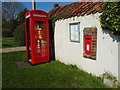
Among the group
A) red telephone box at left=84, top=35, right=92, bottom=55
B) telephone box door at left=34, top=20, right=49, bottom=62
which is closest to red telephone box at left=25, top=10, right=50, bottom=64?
telephone box door at left=34, top=20, right=49, bottom=62

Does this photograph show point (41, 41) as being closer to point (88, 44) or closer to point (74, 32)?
point (74, 32)

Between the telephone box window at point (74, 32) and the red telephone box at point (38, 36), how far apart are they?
1.43m

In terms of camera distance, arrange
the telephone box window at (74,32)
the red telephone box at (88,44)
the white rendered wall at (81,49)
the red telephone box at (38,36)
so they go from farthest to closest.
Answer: the red telephone box at (38,36)
the telephone box window at (74,32)
the red telephone box at (88,44)
the white rendered wall at (81,49)

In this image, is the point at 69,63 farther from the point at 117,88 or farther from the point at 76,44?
the point at 117,88

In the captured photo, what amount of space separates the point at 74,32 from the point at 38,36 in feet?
6.20

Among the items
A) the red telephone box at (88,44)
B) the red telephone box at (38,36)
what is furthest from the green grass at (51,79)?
the red telephone box at (38,36)

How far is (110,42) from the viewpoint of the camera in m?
3.36

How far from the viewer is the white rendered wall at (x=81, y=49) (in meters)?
3.38

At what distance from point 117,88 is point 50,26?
4537mm

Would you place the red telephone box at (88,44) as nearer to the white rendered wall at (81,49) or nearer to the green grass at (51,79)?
the white rendered wall at (81,49)

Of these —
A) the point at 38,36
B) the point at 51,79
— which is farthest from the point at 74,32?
the point at 51,79

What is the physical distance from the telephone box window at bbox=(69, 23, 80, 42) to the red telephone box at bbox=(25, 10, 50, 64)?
143 centimetres

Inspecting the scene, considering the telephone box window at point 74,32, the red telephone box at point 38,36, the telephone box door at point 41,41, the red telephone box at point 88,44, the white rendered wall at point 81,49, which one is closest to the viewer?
the white rendered wall at point 81,49

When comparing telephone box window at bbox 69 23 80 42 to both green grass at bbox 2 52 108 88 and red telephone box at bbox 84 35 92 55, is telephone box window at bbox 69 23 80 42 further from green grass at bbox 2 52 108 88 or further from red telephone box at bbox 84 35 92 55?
green grass at bbox 2 52 108 88
